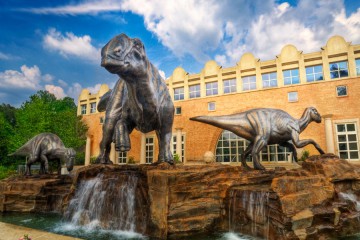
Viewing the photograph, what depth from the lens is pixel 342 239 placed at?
4301mm

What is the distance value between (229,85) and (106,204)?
1886 centimetres

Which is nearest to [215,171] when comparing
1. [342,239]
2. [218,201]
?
[218,201]

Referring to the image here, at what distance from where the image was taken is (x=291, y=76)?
2014 centimetres

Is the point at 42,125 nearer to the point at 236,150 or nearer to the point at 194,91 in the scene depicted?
the point at 194,91

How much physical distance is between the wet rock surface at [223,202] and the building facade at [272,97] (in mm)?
14393

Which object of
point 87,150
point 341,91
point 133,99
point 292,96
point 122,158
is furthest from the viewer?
point 122,158

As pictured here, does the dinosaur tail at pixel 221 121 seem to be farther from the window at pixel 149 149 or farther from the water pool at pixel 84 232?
the window at pixel 149 149

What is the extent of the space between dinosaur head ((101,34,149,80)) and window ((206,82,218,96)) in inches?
765

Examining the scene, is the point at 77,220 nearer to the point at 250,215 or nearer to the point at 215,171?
the point at 215,171

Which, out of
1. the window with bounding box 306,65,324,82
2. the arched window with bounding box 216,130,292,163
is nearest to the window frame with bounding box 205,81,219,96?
the arched window with bounding box 216,130,292,163

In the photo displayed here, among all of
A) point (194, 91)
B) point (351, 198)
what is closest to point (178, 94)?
point (194, 91)

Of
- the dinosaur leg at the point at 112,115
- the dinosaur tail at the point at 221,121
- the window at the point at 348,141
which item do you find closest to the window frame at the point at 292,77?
the window at the point at 348,141

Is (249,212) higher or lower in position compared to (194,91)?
lower

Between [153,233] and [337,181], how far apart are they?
3971 mm
